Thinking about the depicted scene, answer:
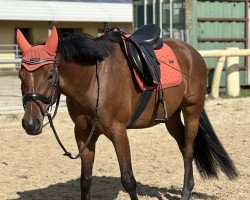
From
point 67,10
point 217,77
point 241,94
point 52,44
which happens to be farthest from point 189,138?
point 67,10

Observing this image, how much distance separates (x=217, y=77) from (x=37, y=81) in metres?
8.04

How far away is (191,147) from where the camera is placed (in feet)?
17.6

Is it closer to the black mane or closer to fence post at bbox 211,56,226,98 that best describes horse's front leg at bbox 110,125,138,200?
the black mane

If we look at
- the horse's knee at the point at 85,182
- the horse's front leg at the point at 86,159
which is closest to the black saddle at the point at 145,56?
the horse's front leg at the point at 86,159

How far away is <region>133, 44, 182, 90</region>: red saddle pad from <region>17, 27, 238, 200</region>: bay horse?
82 mm

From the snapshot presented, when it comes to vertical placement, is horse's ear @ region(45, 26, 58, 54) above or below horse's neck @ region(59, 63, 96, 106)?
above

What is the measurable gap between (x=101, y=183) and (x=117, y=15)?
23.3 meters

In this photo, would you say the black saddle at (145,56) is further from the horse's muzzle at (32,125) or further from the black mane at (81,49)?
the horse's muzzle at (32,125)

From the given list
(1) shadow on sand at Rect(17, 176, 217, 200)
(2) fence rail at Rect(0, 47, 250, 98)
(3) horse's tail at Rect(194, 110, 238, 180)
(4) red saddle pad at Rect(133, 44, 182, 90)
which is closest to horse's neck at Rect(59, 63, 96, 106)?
(4) red saddle pad at Rect(133, 44, 182, 90)

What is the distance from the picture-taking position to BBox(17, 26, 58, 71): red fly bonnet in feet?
12.3

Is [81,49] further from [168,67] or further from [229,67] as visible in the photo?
[229,67]

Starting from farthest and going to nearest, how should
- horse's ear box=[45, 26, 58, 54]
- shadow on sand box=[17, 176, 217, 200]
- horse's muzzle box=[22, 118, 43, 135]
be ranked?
1. shadow on sand box=[17, 176, 217, 200]
2. horse's ear box=[45, 26, 58, 54]
3. horse's muzzle box=[22, 118, 43, 135]

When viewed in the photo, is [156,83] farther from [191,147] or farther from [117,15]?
[117,15]

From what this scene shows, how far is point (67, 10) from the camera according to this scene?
27.2 m
